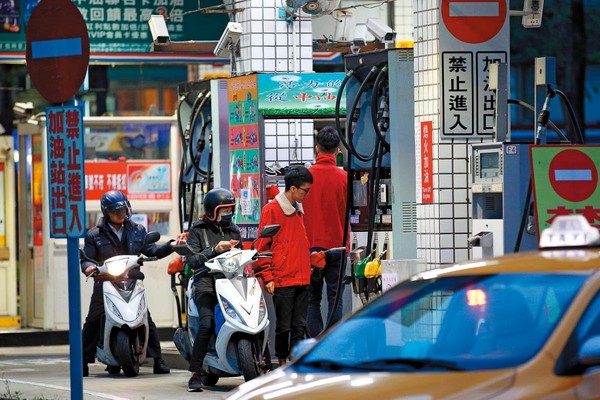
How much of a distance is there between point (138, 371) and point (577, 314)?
27.9 feet

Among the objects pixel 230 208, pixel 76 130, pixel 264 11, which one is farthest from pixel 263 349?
pixel 264 11

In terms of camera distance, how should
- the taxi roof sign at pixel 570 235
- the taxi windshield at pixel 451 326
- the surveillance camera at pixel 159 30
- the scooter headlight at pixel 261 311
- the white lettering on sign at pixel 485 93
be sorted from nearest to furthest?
1. the taxi windshield at pixel 451 326
2. the taxi roof sign at pixel 570 235
3. the white lettering on sign at pixel 485 93
4. the scooter headlight at pixel 261 311
5. the surveillance camera at pixel 159 30

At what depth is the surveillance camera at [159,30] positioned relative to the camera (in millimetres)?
17234

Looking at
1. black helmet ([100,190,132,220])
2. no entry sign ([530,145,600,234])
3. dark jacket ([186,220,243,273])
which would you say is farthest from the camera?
black helmet ([100,190,132,220])

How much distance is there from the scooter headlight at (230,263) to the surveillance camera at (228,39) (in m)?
4.61

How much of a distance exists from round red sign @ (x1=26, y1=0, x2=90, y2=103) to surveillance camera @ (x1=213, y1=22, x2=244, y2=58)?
6547 mm

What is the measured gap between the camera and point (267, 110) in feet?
48.2

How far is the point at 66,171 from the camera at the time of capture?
9992 mm

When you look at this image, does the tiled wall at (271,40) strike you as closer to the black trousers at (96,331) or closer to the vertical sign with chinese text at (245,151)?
the vertical sign with chinese text at (245,151)

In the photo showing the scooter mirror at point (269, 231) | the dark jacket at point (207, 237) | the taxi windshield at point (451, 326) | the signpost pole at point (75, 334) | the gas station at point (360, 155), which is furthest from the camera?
the dark jacket at point (207, 237)

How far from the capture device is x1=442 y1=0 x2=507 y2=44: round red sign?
12195mm

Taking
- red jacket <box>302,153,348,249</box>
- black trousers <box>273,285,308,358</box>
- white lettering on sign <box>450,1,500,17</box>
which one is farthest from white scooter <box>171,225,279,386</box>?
white lettering on sign <box>450,1,500,17</box>

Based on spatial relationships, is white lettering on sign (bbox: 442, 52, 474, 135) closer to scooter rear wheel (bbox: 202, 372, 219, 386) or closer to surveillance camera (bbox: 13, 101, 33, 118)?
scooter rear wheel (bbox: 202, 372, 219, 386)

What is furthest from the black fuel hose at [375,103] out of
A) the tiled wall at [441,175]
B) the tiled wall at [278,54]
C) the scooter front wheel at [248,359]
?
the tiled wall at [278,54]
